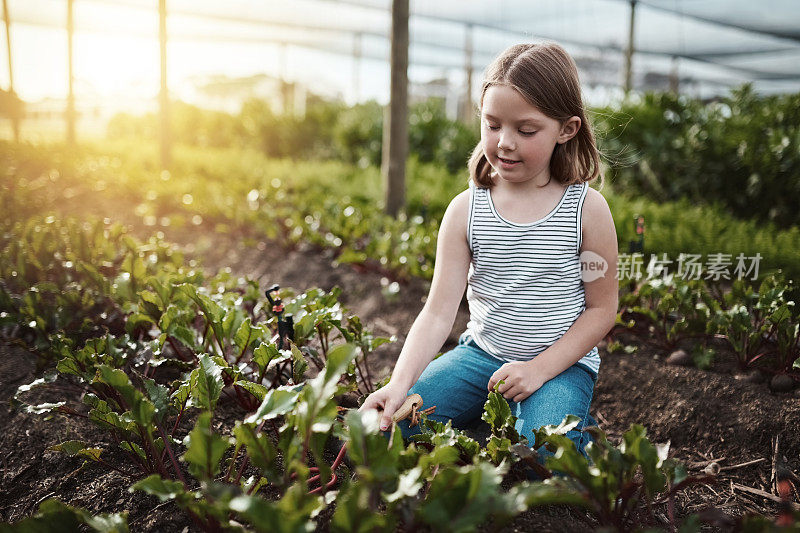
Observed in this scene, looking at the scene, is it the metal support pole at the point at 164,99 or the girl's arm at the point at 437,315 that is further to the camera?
the metal support pole at the point at 164,99

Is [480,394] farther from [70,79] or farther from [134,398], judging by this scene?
[70,79]

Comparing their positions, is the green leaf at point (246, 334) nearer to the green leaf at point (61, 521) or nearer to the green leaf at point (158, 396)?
the green leaf at point (158, 396)

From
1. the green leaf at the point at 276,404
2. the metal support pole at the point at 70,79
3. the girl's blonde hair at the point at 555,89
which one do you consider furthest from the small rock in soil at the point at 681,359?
the metal support pole at the point at 70,79

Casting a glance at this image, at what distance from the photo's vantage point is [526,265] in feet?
6.14

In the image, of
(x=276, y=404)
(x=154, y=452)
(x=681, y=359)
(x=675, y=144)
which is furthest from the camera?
(x=675, y=144)

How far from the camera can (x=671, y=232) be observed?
12.1 ft

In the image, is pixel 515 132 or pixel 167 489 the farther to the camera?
pixel 515 132

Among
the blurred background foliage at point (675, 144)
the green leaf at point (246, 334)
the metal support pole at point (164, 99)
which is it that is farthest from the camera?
the metal support pole at point (164, 99)

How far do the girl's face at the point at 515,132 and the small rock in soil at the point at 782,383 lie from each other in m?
1.24

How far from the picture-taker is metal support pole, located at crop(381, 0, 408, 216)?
4.06m

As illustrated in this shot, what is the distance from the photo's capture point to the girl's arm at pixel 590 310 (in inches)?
69.9

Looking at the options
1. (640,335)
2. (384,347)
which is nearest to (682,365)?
(640,335)

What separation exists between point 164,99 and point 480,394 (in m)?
6.17

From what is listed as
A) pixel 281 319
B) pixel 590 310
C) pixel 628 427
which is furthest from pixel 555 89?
pixel 628 427
